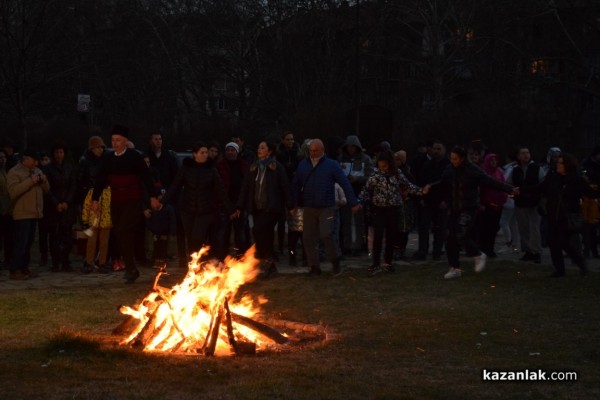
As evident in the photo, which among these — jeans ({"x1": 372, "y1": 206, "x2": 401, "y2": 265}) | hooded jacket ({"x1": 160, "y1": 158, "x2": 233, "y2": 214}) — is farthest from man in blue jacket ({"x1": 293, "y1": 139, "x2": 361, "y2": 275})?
hooded jacket ({"x1": 160, "y1": 158, "x2": 233, "y2": 214})

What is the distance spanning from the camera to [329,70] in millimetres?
51906

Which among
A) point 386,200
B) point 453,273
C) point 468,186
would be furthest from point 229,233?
point 468,186

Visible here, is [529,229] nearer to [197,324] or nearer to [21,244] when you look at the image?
[21,244]

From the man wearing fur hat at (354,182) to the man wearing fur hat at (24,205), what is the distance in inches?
217

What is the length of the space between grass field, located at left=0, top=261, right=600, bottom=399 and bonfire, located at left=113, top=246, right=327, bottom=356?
290 mm

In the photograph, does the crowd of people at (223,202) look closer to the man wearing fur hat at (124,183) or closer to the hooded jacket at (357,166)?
the man wearing fur hat at (124,183)

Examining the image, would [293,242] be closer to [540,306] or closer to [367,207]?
[367,207]

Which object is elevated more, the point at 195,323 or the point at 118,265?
the point at 195,323

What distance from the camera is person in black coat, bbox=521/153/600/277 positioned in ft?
47.3

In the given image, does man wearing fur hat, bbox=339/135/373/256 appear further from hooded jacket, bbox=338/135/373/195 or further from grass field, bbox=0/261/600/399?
grass field, bbox=0/261/600/399

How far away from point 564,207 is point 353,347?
618 cm
